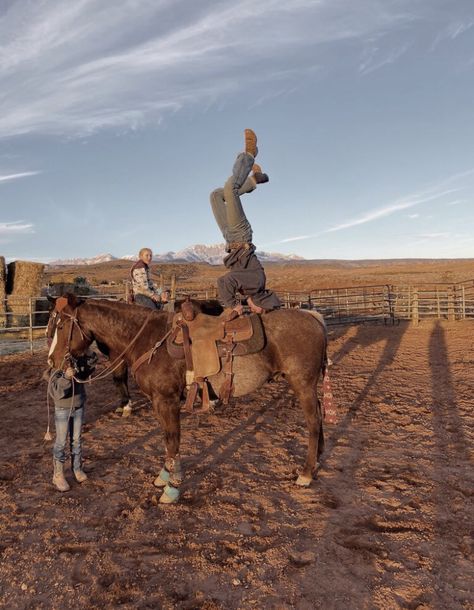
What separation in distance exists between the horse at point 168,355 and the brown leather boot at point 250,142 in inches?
67.5

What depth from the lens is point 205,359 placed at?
390 cm

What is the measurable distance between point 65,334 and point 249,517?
248 centimetres

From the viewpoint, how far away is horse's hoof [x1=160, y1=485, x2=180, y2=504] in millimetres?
3758

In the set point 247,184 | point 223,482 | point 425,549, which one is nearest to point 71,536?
point 223,482

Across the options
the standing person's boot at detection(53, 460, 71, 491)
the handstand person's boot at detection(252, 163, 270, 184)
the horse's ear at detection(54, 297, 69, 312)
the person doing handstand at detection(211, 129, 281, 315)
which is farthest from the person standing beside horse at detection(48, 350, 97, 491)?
the handstand person's boot at detection(252, 163, 270, 184)

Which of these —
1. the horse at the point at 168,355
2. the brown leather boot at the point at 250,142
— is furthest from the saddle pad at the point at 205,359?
the brown leather boot at the point at 250,142

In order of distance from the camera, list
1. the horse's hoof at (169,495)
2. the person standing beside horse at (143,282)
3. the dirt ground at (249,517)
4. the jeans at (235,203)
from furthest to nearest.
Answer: the person standing beside horse at (143,282) → the jeans at (235,203) → the horse's hoof at (169,495) → the dirt ground at (249,517)

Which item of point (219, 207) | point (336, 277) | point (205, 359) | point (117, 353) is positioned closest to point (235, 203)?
point (219, 207)

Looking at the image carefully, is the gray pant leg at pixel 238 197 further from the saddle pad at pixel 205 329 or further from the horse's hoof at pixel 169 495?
the horse's hoof at pixel 169 495

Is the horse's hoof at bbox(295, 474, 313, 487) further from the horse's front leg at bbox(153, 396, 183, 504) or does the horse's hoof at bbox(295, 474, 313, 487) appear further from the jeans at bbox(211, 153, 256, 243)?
the jeans at bbox(211, 153, 256, 243)

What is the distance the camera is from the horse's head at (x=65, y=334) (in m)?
3.87

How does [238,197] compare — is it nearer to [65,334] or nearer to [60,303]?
[60,303]

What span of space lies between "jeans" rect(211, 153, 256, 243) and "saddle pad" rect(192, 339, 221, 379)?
3.83ft

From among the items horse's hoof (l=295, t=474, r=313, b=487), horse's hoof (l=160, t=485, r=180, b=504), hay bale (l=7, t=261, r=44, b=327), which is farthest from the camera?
hay bale (l=7, t=261, r=44, b=327)
